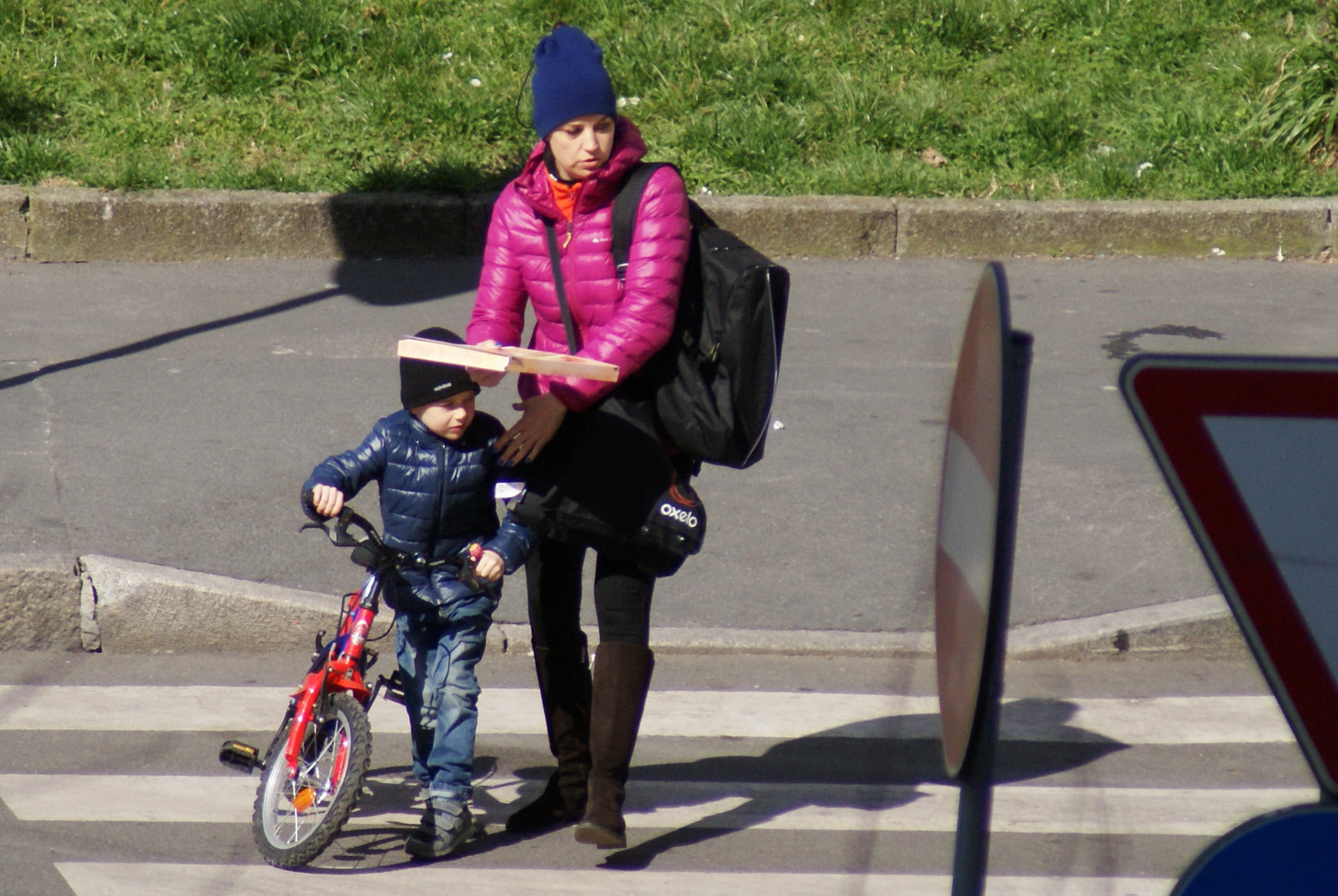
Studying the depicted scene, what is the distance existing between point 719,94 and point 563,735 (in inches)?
261

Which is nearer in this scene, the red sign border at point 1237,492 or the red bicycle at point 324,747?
the red sign border at point 1237,492

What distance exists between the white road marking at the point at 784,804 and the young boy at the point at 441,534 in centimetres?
32

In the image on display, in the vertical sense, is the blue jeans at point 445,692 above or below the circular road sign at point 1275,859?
below

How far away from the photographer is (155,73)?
9.70m

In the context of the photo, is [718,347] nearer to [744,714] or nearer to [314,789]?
[314,789]

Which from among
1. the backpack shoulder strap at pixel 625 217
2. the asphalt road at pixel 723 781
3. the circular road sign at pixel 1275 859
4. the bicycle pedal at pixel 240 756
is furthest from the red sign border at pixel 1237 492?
the bicycle pedal at pixel 240 756

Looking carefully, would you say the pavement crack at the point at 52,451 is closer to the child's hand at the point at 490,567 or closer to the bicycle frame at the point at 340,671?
the bicycle frame at the point at 340,671

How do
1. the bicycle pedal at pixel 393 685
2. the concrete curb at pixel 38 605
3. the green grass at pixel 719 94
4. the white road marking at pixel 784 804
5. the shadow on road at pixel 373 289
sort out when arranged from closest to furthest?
the bicycle pedal at pixel 393 685, the white road marking at pixel 784 804, the concrete curb at pixel 38 605, the shadow on road at pixel 373 289, the green grass at pixel 719 94

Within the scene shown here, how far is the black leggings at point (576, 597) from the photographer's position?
3.75 m

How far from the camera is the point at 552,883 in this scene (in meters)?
3.76

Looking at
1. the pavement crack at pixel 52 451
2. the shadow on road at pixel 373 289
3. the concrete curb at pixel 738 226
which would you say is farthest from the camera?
the concrete curb at pixel 738 226

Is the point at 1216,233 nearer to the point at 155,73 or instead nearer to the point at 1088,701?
the point at 1088,701

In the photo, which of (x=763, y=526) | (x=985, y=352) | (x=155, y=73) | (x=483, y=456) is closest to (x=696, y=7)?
(x=155, y=73)

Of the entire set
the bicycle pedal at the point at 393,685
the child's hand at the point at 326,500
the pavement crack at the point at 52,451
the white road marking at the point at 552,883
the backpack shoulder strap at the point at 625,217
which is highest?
the backpack shoulder strap at the point at 625,217
